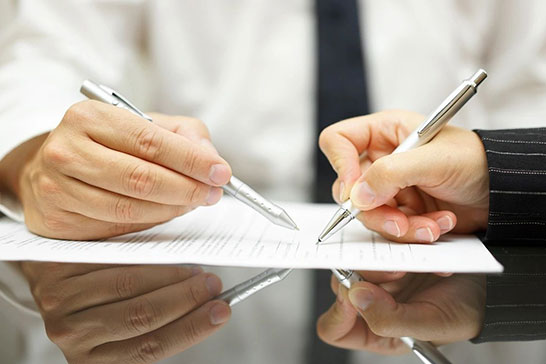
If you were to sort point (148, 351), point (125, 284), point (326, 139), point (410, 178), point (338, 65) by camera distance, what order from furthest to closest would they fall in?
point (338, 65) < point (326, 139) < point (410, 178) < point (125, 284) < point (148, 351)

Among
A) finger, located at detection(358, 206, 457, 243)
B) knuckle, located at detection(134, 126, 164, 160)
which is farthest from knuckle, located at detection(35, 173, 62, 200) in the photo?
finger, located at detection(358, 206, 457, 243)

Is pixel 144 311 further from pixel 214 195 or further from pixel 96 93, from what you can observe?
pixel 96 93

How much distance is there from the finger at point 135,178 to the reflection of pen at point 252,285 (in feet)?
0.46

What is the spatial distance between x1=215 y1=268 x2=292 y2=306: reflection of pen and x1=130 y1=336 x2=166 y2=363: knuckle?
8cm

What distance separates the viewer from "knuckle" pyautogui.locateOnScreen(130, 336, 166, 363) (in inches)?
12.6

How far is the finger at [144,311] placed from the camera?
1.18ft

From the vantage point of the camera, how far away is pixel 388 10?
1.02 meters

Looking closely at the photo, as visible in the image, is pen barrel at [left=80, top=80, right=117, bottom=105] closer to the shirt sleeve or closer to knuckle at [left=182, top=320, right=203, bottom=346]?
the shirt sleeve

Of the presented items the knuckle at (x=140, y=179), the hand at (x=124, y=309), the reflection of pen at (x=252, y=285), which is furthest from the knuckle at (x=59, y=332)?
the knuckle at (x=140, y=179)

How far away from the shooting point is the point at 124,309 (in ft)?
1.30

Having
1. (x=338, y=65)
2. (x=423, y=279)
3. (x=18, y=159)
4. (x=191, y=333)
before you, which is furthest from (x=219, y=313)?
(x=338, y=65)

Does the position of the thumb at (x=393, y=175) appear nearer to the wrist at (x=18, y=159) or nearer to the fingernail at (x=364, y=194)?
the fingernail at (x=364, y=194)

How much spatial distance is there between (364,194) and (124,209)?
24cm

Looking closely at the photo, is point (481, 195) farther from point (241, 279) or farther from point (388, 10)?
point (388, 10)
